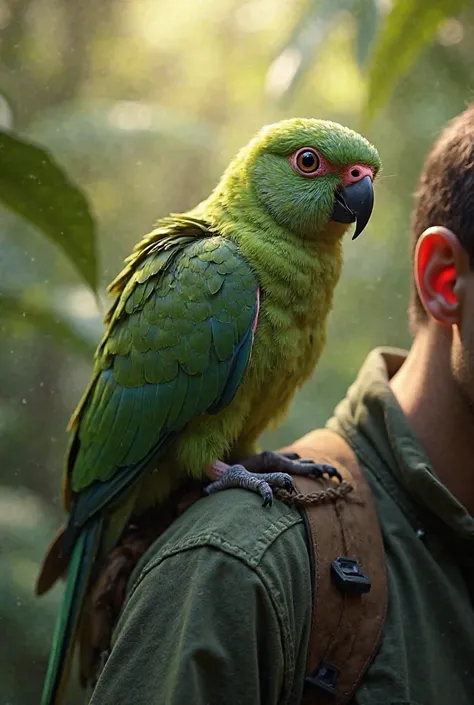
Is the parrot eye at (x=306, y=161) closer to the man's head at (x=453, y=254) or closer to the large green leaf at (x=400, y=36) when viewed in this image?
the man's head at (x=453, y=254)

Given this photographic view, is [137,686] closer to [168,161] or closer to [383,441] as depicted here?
[383,441]

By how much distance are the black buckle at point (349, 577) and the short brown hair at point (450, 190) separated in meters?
0.50

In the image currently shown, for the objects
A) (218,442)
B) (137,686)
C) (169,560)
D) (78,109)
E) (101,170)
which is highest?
(78,109)

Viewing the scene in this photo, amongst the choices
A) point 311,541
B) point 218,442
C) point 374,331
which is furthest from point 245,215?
point 374,331

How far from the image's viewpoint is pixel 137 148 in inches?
76.7

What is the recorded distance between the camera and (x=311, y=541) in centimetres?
92

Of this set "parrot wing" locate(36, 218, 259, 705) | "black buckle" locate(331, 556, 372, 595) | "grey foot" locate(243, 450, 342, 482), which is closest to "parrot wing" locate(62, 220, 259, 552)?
"parrot wing" locate(36, 218, 259, 705)

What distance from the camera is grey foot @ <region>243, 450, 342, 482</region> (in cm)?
105

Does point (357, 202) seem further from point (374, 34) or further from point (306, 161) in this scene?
A: point (374, 34)

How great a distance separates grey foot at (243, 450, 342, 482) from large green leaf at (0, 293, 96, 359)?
450mm

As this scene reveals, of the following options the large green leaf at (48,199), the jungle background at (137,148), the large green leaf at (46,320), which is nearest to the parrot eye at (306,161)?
the large green leaf at (48,199)

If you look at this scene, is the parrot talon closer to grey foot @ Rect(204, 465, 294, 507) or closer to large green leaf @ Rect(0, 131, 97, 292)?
grey foot @ Rect(204, 465, 294, 507)

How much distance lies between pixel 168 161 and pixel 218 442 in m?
1.03

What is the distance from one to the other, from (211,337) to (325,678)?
457 mm
